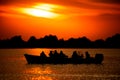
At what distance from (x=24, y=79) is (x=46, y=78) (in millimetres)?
3327

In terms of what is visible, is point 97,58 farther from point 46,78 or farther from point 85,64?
point 46,78

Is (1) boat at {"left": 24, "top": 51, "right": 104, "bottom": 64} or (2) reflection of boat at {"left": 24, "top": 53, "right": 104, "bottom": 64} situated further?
(2) reflection of boat at {"left": 24, "top": 53, "right": 104, "bottom": 64}

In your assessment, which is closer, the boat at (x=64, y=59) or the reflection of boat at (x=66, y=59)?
the boat at (x=64, y=59)

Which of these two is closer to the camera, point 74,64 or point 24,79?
point 24,79

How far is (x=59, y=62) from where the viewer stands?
286ft

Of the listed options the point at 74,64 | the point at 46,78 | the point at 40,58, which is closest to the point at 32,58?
the point at 40,58

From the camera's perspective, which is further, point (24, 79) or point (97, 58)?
point (97, 58)

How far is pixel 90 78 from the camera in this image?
63.8m

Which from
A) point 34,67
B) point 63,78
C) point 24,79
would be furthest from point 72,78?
point 34,67

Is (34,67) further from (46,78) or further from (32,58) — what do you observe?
(46,78)

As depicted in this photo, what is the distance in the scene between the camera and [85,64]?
89250mm

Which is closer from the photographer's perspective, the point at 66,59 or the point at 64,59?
the point at 64,59

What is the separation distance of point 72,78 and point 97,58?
24.4 meters

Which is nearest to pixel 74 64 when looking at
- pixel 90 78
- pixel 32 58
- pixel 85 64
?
pixel 85 64
